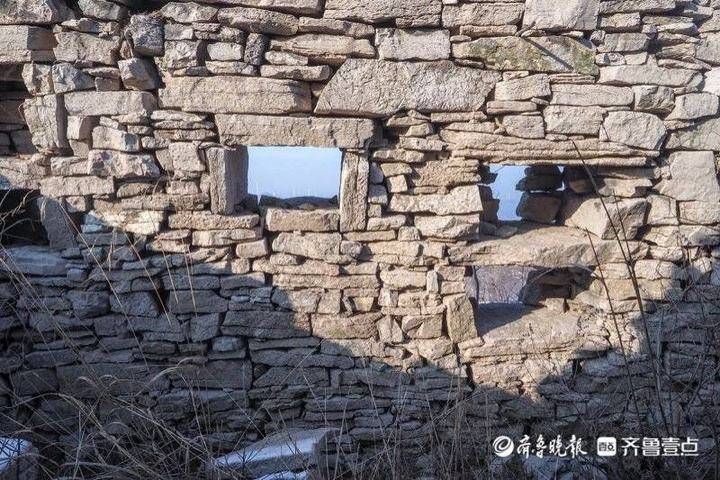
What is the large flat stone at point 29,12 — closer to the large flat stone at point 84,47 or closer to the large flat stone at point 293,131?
the large flat stone at point 84,47

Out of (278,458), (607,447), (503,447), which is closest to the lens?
(607,447)

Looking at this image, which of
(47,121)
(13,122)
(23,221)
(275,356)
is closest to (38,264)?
(23,221)

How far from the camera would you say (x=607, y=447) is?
244 centimetres

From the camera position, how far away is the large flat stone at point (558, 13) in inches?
127

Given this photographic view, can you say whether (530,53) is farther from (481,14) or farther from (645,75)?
(645,75)

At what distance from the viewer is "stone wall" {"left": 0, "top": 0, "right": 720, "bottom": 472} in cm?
322

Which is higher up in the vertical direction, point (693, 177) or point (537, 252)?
point (693, 177)

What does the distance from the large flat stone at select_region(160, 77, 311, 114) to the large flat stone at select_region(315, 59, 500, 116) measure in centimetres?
21

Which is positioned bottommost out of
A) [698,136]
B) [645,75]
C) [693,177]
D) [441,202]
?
[441,202]

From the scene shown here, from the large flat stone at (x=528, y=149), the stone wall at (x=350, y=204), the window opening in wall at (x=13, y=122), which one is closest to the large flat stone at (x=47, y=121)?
the stone wall at (x=350, y=204)

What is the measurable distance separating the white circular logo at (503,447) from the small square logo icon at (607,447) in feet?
1.67

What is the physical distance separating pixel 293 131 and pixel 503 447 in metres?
2.16

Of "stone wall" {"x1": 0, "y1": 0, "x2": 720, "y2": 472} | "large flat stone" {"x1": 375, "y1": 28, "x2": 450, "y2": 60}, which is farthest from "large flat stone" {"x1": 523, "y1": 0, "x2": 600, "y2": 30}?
"large flat stone" {"x1": 375, "y1": 28, "x2": 450, "y2": 60}

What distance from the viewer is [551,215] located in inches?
155
